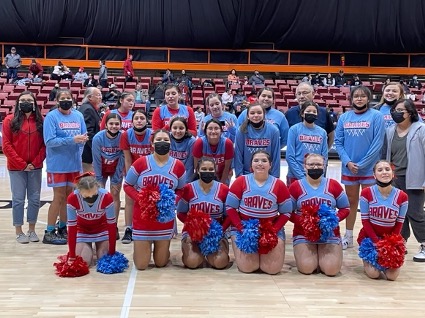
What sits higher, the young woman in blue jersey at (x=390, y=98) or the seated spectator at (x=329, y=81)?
the seated spectator at (x=329, y=81)

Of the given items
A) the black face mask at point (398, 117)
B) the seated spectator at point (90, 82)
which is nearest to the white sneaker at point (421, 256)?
the black face mask at point (398, 117)

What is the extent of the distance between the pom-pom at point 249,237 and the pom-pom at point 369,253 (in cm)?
77

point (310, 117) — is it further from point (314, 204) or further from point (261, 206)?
point (261, 206)

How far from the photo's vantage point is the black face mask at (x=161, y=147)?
3.97 m

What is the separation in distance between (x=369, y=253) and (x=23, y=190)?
2924mm

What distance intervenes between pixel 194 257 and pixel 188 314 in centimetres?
94

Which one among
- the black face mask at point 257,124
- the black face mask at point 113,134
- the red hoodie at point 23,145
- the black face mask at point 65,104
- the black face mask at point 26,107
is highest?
the black face mask at point 65,104

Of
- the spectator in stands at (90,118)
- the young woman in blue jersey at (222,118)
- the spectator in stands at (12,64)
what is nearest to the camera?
the young woman in blue jersey at (222,118)

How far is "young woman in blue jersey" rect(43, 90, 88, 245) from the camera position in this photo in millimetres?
4461

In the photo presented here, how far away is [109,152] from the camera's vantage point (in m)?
4.75

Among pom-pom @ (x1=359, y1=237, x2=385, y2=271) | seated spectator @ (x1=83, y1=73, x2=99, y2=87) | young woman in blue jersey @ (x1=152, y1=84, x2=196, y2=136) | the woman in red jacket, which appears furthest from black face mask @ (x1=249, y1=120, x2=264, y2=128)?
seated spectator @ (x1=83, y1=73, x2=99, y2=87)

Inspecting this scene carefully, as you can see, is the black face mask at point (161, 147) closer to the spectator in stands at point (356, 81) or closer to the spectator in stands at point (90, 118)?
the spectator in stands at point (90, 118)

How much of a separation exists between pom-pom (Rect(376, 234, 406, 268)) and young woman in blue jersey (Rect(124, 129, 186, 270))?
153 centimetres

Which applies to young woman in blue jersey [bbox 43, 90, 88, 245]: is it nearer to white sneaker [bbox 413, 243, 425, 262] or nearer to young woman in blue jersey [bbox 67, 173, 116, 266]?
young woman in blue jersey [bbox 67, 173, 116, 266]
